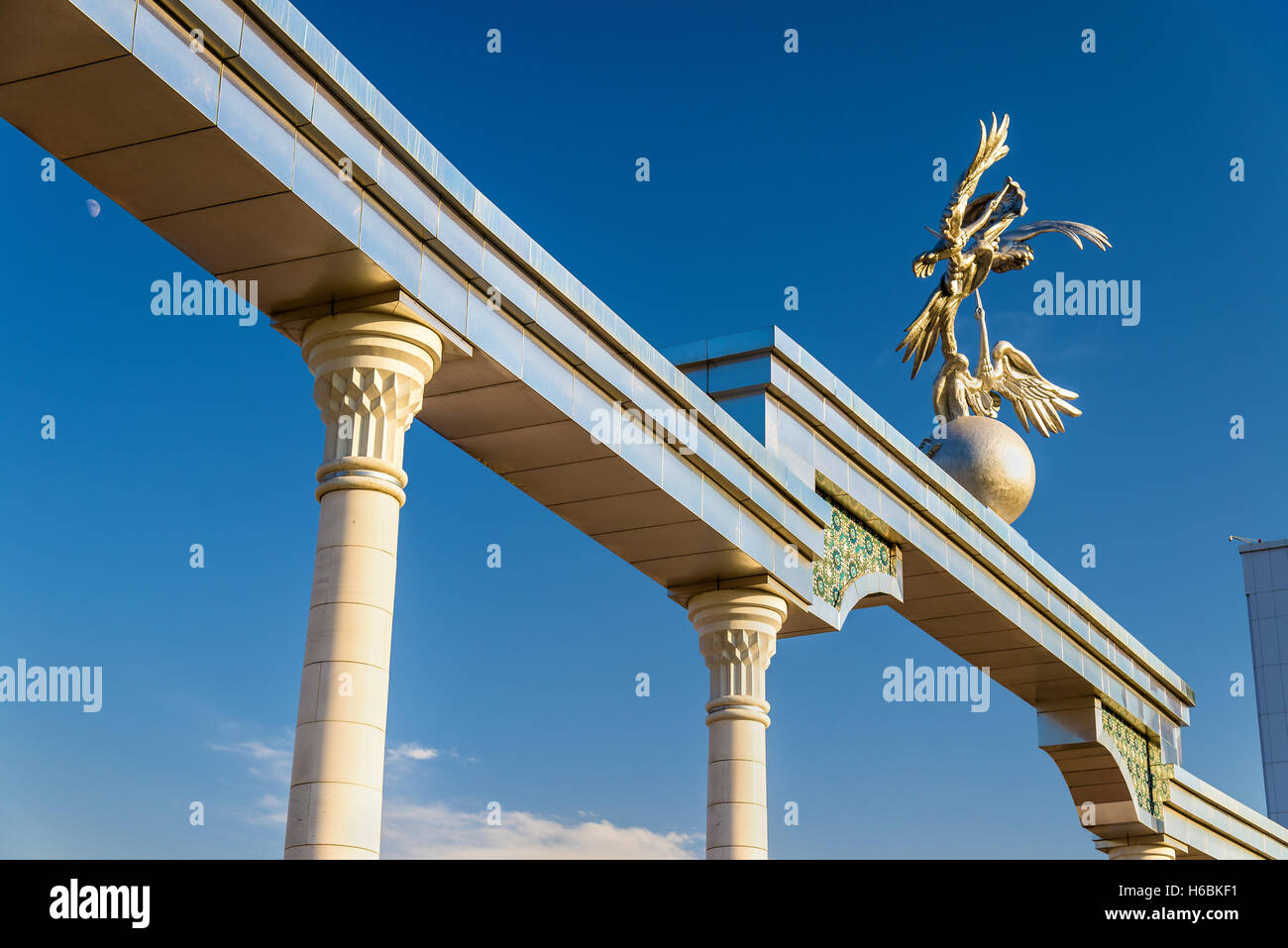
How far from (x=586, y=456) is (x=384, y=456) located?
115 inches

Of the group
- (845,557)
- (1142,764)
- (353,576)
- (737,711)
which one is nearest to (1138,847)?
(1142,764)

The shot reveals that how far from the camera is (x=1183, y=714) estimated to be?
24703 millimetres

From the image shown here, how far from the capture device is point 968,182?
780 inches

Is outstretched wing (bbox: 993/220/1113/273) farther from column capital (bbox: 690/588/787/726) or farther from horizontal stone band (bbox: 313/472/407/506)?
horizontal stone band (bbox: 313/472/407/506)

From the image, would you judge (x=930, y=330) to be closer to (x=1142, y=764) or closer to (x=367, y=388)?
(x=1142, y=764)

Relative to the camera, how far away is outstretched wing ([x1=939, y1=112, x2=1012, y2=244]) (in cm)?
1975

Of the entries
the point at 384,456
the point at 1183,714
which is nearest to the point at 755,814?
the point at 384,456

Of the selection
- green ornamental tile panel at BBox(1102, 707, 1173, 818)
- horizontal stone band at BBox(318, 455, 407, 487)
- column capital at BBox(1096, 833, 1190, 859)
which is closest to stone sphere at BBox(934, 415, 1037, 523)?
green ornamental tile panel at BBox(1102, 707, 1173, 818)

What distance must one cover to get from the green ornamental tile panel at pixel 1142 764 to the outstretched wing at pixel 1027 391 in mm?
4323

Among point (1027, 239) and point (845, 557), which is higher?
point (1027, 239)

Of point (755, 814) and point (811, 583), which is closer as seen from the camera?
point (755, 814)

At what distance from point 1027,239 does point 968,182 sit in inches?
59.7
